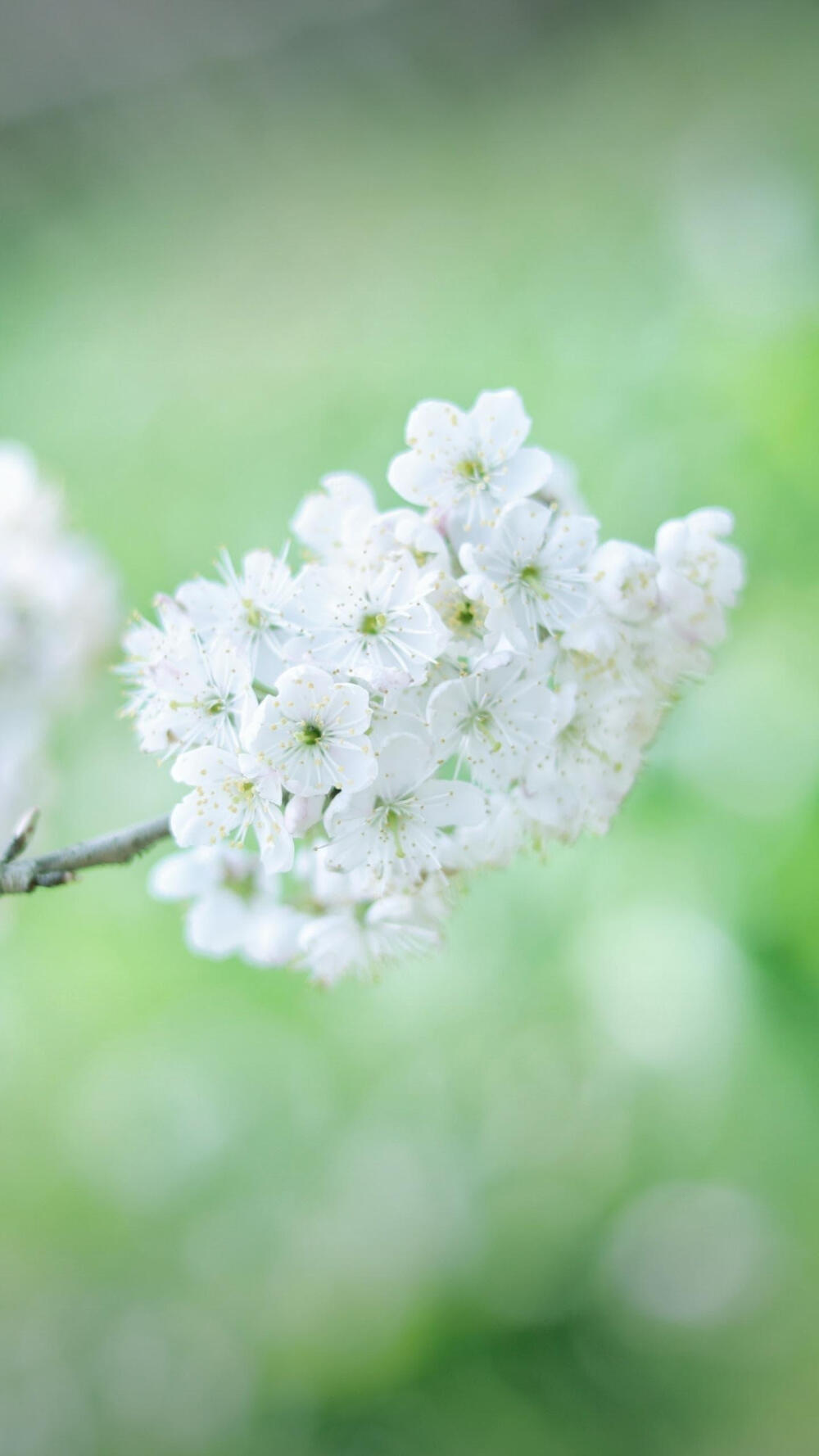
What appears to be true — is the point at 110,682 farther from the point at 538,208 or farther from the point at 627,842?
the point at 538,208

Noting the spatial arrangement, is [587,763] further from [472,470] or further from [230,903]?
[230,903]

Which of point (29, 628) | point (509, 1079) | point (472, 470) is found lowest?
point (509, 1079)

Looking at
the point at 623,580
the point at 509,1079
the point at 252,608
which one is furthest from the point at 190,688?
the point at 509,1079

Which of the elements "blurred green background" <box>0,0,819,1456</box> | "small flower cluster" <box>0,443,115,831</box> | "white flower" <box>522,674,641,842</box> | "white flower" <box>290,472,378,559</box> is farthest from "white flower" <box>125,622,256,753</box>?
"blurred green background" <box>0,0,819,1456</box>

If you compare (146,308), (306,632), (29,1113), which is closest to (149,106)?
(146,308)

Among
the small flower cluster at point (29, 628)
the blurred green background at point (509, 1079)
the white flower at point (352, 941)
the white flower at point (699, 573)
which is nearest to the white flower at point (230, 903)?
the white flower at point (352, 941)

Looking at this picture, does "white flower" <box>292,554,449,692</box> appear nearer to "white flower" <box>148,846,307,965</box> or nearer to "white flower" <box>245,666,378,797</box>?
"white flower" <box>245,666,378,797</box>
